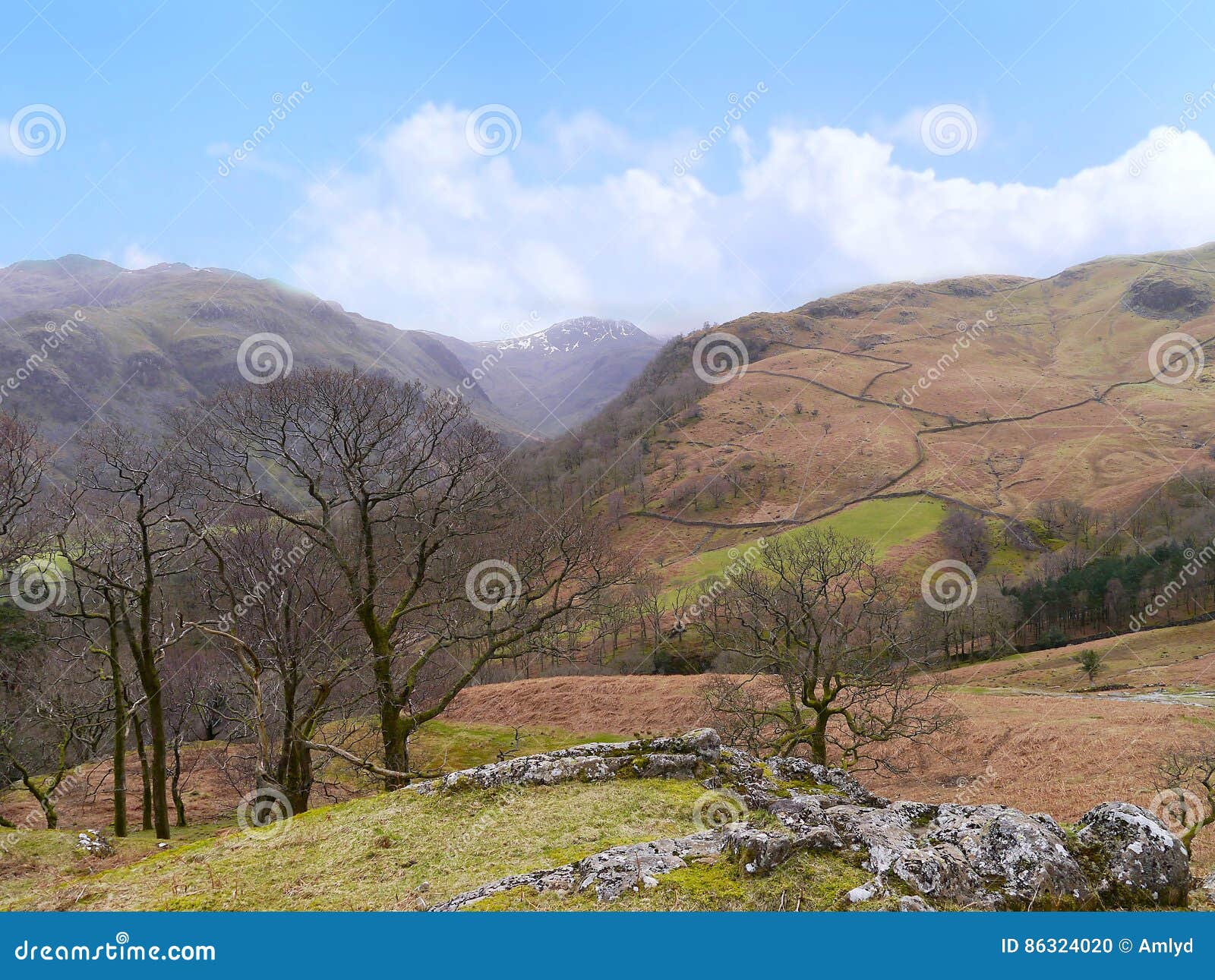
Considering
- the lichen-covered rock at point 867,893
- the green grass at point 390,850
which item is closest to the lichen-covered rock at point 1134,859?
the lichen-covered rock at point 867,893

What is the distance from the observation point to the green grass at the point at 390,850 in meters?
6.55

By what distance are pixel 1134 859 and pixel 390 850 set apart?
732 cm

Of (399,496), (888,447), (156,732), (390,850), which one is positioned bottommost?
(156,732)

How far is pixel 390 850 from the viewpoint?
7.54 m

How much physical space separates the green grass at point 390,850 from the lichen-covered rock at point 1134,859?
159 inches

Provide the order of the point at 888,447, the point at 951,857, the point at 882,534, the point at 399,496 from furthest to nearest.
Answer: the point at 888,447 < the point at 882,534 < the point at 399,496 < the point at 951,857

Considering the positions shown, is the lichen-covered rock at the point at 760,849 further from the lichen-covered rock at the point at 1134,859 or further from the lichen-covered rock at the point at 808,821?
the lichen-covered rock at the point at 1134,859

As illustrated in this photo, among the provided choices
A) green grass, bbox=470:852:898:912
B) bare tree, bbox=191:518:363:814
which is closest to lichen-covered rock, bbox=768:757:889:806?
green grass, bbox=470:852:898:912

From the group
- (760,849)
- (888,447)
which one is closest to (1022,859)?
(760,849)

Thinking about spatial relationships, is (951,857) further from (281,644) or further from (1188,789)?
(1188,789)

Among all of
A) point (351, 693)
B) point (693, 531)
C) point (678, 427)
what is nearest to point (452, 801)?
point (351, 693)

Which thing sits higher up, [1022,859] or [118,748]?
[1022,859]

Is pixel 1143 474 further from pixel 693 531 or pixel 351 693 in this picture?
pixel 351 693

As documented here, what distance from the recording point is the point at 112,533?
59.2 feet
